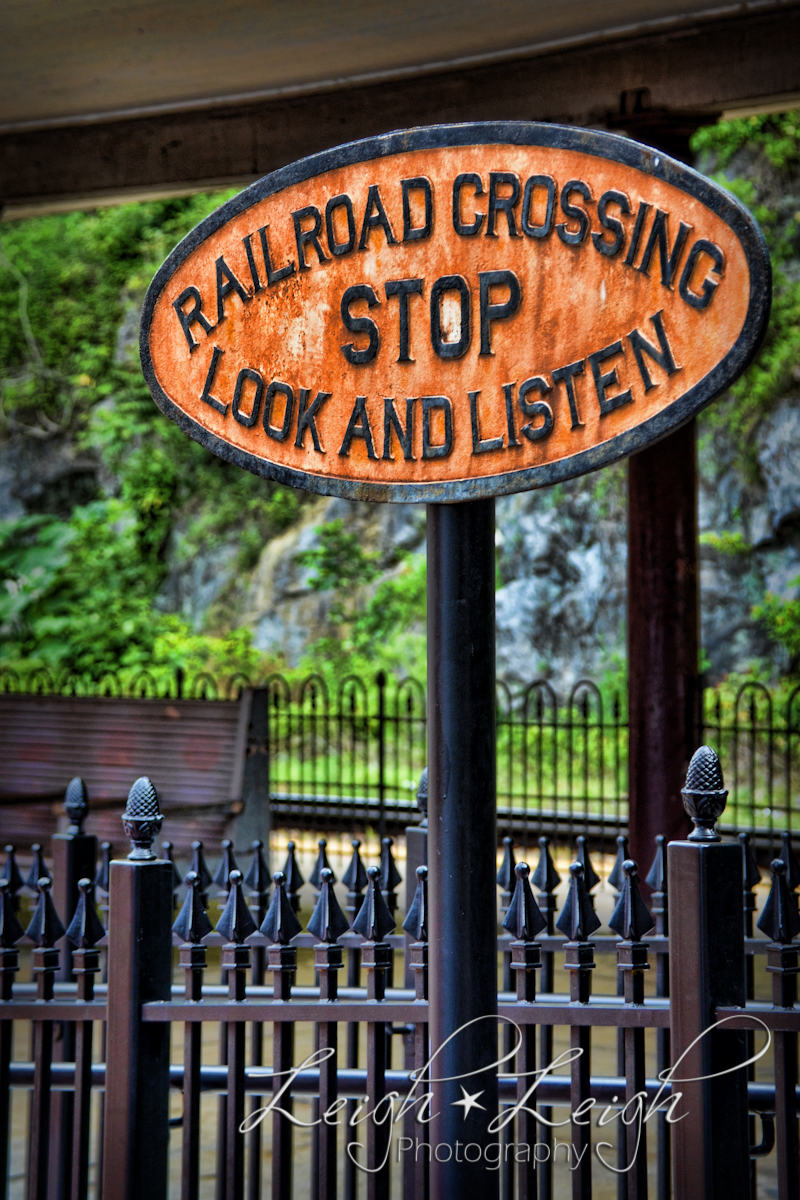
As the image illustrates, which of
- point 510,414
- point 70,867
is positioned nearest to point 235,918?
point 510,414

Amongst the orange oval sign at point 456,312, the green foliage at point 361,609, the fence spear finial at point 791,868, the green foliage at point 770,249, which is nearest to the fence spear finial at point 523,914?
the fence spear finial at point 791,868

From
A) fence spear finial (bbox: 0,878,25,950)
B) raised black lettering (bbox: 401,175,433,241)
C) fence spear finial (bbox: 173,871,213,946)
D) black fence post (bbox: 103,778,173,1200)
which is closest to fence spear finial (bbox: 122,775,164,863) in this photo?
black fence post (bbox: 103,778,173,1200)

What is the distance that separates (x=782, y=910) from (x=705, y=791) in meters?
0.35

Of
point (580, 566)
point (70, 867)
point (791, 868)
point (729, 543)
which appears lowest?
point (70, 867)

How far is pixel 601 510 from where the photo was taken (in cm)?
1658

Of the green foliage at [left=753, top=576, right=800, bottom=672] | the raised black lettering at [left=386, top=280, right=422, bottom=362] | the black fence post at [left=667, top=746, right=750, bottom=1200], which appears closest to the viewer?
the raised black lettering at [left=386, top=280, right=422, bottom=362]

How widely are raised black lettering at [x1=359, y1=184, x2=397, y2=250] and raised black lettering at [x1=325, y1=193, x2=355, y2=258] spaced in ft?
0.08

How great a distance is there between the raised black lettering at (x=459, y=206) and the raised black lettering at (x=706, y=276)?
0.35 m

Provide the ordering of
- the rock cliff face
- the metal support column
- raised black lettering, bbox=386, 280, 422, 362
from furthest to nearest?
the rock cliff face < the metal support column < raised black lettering, bbox=386, 280, 422, 362

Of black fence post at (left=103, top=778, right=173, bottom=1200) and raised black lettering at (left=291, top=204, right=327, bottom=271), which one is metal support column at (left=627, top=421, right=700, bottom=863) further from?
raised black lettering at (left=291, top=204, right=327, bottom=271)

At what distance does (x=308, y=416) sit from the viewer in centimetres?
210

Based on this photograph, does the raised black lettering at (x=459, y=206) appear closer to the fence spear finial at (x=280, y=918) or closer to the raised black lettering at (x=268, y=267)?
the raised black lettering at (x=268, y=267)

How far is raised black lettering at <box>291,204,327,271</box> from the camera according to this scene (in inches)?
81.6

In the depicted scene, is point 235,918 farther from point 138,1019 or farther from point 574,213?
point 574,213
